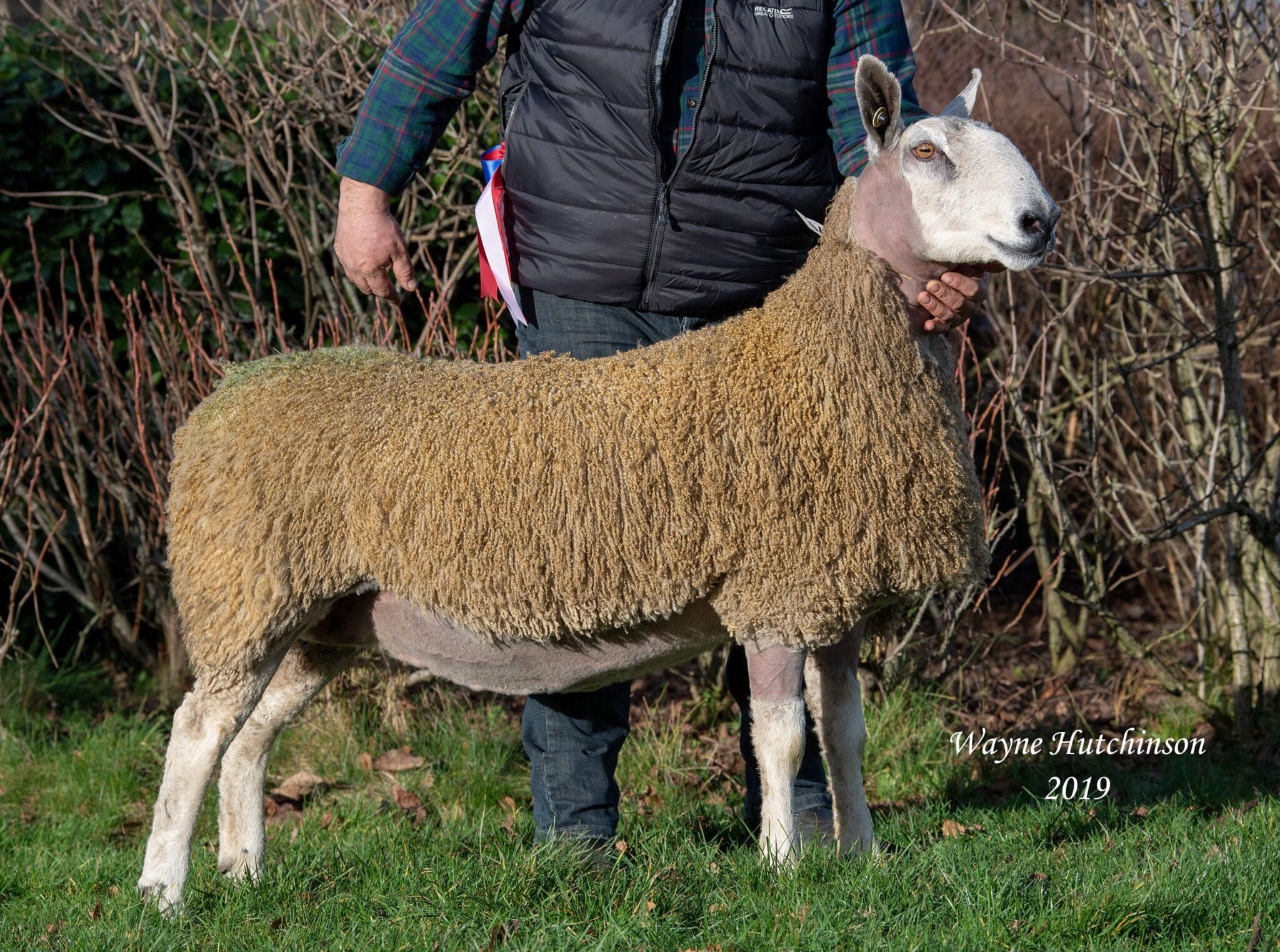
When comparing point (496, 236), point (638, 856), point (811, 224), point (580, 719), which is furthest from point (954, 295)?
point (638, 856)

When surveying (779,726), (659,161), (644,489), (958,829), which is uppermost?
(659,161)

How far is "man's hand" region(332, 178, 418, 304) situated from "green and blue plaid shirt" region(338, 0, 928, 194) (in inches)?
1.4

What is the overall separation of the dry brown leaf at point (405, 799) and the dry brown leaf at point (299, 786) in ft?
0.86

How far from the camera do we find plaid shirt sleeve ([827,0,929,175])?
2.97m

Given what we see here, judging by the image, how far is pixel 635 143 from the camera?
294 centimetres

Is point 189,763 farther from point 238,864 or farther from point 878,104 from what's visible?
point 878,104

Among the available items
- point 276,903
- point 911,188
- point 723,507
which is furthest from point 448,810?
point 911,188

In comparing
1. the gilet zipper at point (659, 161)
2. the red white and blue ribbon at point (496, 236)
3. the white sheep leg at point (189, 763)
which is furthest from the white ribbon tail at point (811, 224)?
the white sheep leg at point (189, 763)

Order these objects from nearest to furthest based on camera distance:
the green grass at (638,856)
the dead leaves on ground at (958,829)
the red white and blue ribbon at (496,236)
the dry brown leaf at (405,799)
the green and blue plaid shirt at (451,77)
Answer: the green grass at (638,856) < the green and blue plaid shirt at (451,77) < the red white and blue ribbon at (496,236) < the dead leaves on ground at (958,829) < the dry brown leaf at (405,799)

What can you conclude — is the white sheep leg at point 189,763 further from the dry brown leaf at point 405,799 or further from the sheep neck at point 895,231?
the sheep neck at point 895,231

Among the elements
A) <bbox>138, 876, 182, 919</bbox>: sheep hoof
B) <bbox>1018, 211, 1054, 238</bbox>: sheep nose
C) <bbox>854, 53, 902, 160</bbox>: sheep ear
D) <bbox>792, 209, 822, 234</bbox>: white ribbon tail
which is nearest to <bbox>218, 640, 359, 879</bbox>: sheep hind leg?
<bbox>138, 876, 182, 919</bbox>: sheep hoof

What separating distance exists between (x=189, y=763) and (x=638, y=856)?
111cm

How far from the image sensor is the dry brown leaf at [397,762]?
4.29m

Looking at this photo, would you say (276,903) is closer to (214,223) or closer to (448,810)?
(448,810)
